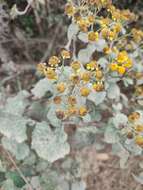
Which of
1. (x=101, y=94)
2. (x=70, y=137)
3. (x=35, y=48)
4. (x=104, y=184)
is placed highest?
(x=101, y=94)

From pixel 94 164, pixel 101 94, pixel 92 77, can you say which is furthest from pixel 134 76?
pixel 94 164

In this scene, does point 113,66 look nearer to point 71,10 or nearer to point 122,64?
point 122,64

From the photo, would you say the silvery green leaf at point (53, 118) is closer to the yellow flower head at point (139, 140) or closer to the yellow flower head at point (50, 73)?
the yellow flower head at point (50, 73)

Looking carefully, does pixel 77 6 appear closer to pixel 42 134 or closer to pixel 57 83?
pixel 57 83

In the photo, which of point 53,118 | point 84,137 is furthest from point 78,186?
point 53,118

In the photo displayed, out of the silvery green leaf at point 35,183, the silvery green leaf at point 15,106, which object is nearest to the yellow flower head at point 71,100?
the silvery green leaf at point 15,106

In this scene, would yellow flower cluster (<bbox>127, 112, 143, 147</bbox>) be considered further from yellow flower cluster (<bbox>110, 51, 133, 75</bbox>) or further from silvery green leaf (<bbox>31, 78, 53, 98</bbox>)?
silvery green leaf (<bbox>31, 78, 53, 98</bbox>)
